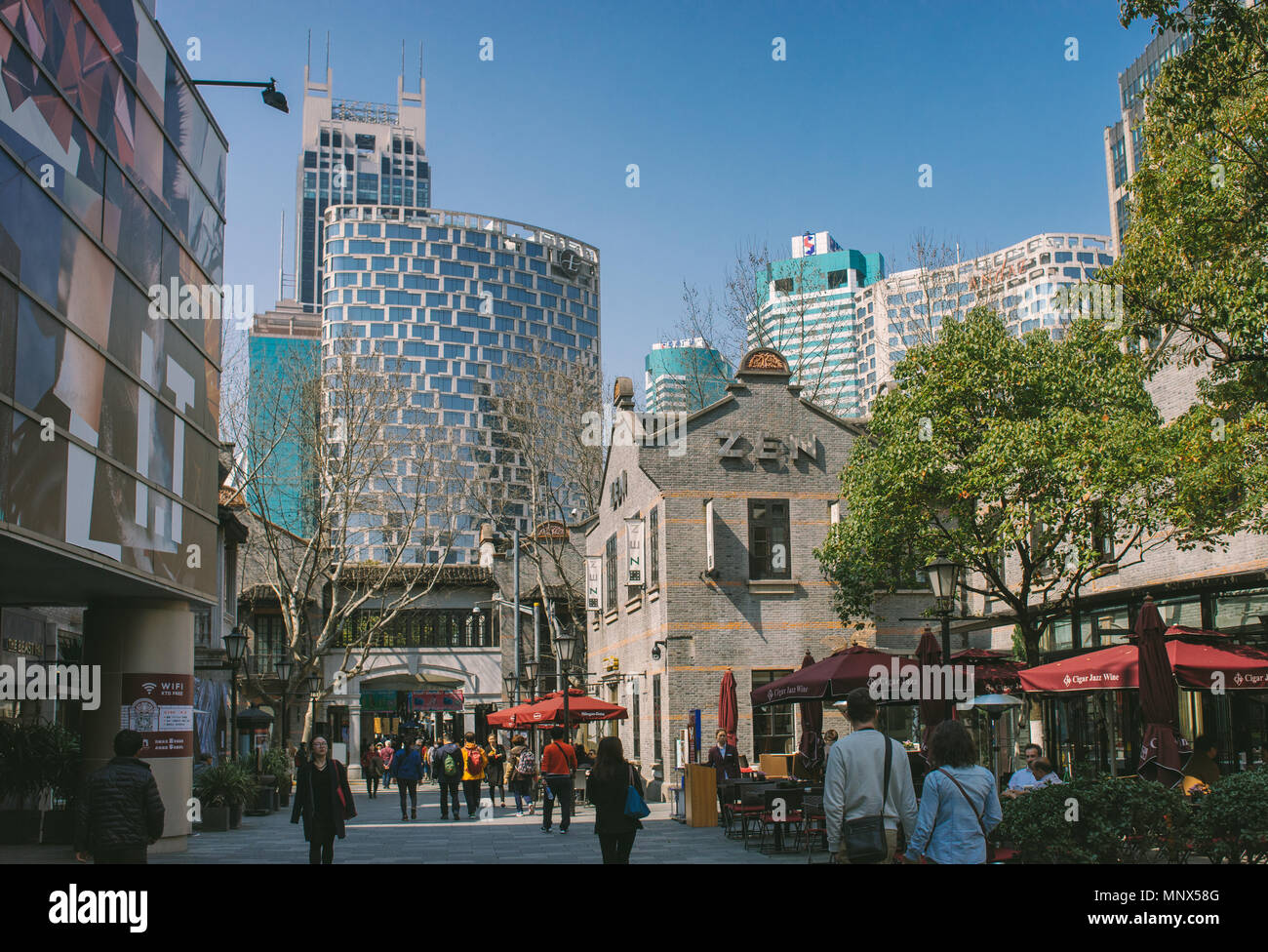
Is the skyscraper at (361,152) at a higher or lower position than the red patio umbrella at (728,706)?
higher

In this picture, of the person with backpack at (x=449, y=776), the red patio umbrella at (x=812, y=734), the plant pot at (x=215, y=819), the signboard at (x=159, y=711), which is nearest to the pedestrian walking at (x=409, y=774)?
the person with backpack at (x=449, y=776)

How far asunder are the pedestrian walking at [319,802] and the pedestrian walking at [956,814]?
22.9 feet

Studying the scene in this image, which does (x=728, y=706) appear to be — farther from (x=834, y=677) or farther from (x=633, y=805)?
(x=633, y=805)

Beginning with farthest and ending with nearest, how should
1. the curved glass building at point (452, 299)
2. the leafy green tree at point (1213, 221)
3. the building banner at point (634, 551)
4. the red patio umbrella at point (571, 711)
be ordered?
the curved glass building at point (452, 299)
the building banner at point (634, 551)
the red patio umbrella at point (571, 711)
the leafy green tree at point (1213, 221)

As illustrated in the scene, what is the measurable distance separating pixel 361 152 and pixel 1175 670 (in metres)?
188

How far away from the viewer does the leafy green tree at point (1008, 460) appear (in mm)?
19984

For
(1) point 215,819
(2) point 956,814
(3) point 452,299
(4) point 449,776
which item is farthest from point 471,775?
(3) point 452,299

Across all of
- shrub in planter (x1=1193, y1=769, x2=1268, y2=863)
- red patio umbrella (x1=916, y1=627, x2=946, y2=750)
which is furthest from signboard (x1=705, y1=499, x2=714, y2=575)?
shrub in planter (x1=1193, y1=769, x2=1268, y2=863)

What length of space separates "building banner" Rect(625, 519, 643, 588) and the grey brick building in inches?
12.1

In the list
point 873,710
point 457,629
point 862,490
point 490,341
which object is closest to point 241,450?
point 457,629

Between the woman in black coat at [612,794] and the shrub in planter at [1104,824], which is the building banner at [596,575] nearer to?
the woman in black coat at [612,794]

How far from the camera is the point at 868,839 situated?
7840mm

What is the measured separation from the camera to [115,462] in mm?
15688

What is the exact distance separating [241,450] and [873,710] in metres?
30.2
